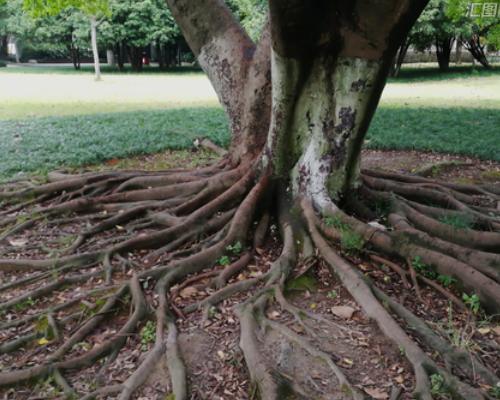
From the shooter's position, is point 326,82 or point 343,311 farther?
point 326,82

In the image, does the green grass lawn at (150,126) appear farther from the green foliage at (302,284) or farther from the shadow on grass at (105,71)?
the shadow on grass at (105,71)

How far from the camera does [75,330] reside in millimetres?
3467

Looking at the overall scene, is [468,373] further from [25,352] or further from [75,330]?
[25,352]

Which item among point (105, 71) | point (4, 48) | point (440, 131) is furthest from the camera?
point (4, 48)

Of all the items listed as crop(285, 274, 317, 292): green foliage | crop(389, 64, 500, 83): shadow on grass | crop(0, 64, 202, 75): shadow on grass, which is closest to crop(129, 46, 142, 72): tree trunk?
crop(0, 64, 202, 75): shadow on grass

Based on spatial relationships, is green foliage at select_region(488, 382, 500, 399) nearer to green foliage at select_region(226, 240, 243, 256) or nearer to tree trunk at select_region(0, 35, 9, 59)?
green foliage at select_region(226, 240, 243, 256)

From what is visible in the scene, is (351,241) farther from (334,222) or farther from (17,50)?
(17,50)

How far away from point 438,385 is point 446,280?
1139 mm

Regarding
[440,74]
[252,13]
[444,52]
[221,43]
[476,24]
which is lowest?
[440,74]

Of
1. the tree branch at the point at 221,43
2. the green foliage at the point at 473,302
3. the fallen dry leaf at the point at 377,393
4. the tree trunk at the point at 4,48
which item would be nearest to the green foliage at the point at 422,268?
the green foliage at the point at 473,302

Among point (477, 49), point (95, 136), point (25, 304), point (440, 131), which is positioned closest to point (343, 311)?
point (25, 304)

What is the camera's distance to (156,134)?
975 centimetres

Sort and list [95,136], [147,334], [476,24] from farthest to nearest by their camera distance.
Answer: [476,24] → [95,136] → [147,334]

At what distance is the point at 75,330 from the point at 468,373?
8.16 feet
